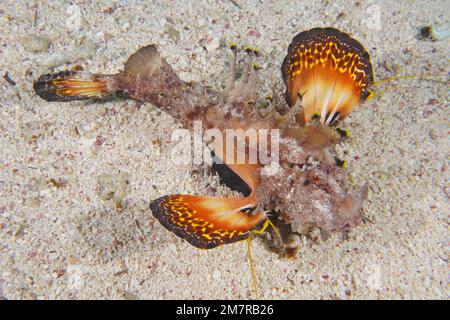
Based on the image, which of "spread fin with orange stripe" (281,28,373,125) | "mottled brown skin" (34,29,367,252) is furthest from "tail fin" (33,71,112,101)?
"spread fin with orange stripe" (281,28,373,125)

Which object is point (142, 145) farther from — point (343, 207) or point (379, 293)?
point (379, 293)

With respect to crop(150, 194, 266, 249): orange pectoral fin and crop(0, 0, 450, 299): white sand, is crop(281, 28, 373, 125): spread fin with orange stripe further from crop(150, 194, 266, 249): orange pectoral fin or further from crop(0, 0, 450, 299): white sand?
crop(150, 194, 266, 249): orange pectoral fin

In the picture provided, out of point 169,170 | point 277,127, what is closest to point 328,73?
point 277,127

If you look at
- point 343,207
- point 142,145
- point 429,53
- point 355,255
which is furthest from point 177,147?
point 429,53

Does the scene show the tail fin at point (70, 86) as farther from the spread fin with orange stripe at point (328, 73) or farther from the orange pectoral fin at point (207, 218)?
the spread fin with orange stripe at point (328, 73)

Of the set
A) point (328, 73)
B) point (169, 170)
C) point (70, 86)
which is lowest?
point (169, 170)

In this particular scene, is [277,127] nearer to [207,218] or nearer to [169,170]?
[207,218]

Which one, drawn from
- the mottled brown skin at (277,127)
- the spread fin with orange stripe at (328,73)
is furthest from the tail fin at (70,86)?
the spread fin with orange stripe at (328,73)
